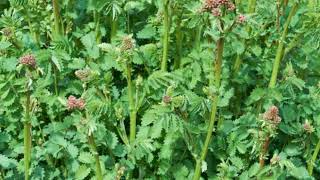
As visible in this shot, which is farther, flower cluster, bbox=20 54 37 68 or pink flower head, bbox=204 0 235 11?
flower cluster, bbox=20 54 37 68

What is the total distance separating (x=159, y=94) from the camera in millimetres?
3166

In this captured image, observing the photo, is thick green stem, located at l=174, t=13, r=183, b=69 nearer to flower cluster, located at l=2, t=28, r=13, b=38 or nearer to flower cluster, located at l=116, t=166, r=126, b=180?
flower cluster, located at l=116, t=166, r=126, b=180

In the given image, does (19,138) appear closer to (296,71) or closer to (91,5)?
(91,5)

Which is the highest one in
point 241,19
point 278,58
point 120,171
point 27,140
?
point 241,19

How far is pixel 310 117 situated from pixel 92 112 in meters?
1.31

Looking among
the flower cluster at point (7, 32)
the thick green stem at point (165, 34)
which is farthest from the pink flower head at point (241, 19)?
the flower cluster at point (7, 32)

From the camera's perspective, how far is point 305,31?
10.5ft

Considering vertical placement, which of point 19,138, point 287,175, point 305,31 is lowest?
point 287,175

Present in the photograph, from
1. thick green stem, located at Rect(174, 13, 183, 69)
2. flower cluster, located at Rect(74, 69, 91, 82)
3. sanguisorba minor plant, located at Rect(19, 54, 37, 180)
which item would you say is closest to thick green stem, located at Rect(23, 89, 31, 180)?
sanguisorba minor plant, located at Rect(19, 54, 37, 180)

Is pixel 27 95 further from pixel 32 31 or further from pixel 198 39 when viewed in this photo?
pixel 198 39

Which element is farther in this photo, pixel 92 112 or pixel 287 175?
pixel 287 175

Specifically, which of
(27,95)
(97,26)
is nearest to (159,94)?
(97,26)

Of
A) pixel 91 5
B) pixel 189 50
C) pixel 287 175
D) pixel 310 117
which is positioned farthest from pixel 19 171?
pixel 310 117

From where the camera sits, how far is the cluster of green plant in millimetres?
2947
